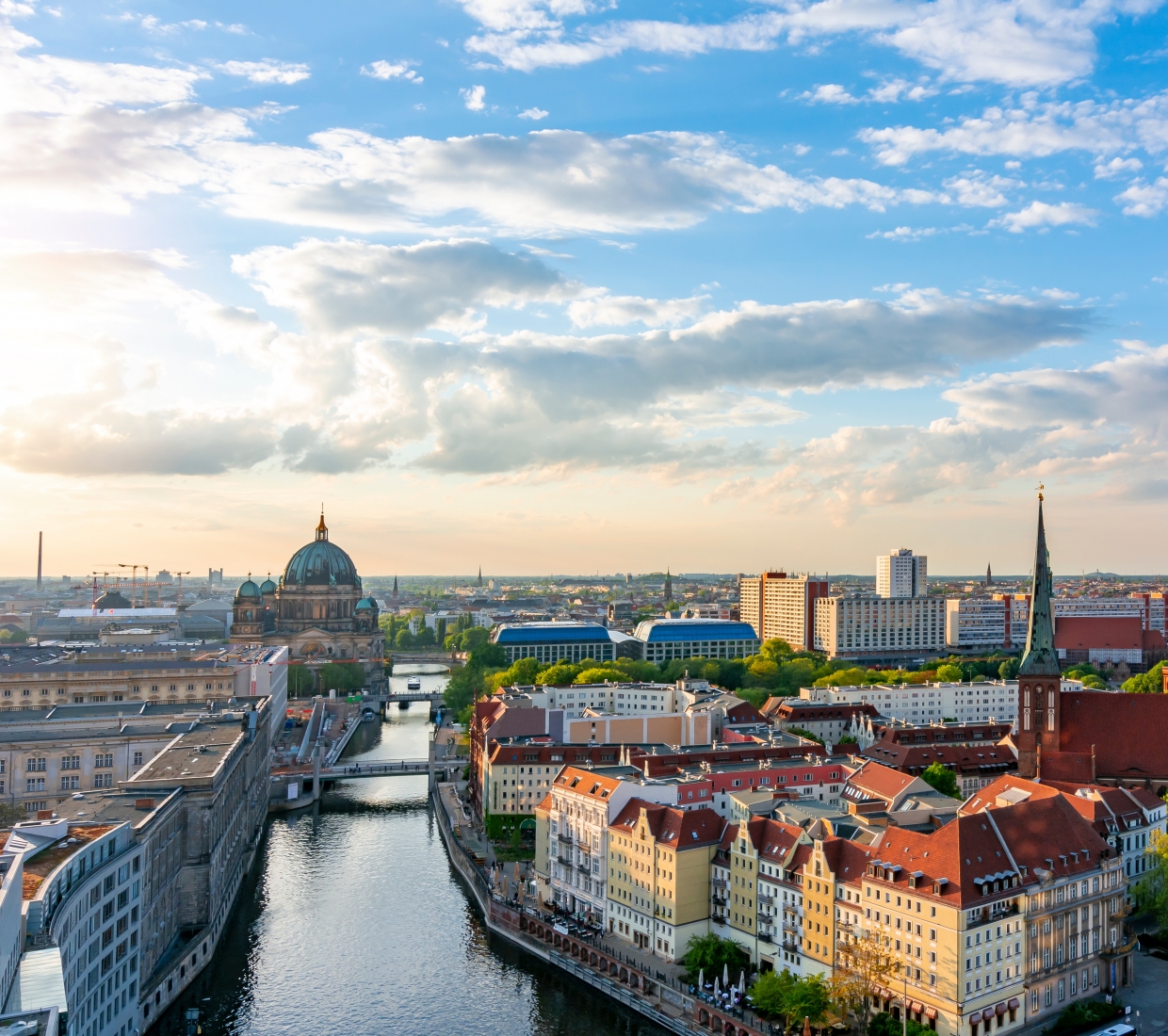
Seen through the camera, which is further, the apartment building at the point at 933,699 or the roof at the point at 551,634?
the roof at the point at 551,634

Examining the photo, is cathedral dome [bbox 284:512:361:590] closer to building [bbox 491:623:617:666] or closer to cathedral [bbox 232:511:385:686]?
cathedral [bbox 232:511:385:686]

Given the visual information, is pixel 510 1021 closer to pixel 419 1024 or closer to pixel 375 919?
pixel 419 1024

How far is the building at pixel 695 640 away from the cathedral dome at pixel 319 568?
4630cm

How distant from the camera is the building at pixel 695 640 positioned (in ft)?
509

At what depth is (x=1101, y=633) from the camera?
497 feet

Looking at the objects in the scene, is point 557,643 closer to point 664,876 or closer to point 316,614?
point 316,614

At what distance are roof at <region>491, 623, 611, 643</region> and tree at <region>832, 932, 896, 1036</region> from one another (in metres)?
109

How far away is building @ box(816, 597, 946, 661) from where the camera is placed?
170000 mm

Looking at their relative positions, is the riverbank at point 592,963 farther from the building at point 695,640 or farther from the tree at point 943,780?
the building at point 695,640

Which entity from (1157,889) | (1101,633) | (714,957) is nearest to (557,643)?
(1101,633)

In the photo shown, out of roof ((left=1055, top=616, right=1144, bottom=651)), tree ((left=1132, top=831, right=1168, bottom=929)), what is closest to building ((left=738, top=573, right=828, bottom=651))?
roof ((left=1055, top=616, right=1144, bottom=651))

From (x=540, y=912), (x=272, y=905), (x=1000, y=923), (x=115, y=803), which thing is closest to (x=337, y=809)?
(x=272, y=905)

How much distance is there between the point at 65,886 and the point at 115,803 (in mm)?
13224

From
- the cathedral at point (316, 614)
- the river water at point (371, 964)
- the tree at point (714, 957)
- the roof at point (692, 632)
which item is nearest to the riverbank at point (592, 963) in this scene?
the river water at point (371, 964)
